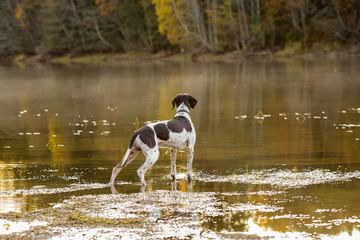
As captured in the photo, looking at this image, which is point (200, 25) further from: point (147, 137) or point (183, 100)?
point (147, 137)

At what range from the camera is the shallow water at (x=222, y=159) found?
8.39 meters

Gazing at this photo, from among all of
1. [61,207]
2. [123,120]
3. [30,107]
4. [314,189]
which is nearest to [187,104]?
[314,189]

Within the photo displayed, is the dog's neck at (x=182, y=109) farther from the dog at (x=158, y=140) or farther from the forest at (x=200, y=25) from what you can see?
the forest at (x=200, y=25)

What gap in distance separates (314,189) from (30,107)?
53.6 ft

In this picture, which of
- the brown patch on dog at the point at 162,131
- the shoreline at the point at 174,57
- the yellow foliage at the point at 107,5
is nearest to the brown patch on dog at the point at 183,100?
the brown patch on dog at the point at 162,131

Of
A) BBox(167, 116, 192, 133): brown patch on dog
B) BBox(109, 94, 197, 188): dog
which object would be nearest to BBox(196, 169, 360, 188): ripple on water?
BBox(109, 94, 197, 188): dog

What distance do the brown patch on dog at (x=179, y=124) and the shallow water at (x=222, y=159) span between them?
74 centimetres

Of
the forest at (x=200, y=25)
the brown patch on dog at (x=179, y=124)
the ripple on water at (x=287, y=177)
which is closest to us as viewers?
the ripple on water at (x=287, y=177)

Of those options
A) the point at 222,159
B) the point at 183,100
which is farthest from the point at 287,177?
the point at 222,159

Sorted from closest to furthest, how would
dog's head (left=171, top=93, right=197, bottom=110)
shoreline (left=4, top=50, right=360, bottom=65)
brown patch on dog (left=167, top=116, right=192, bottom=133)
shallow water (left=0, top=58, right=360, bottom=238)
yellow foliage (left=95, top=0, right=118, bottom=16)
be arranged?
shallow water (left=0, top=58, right=360, bottom=238)
brown patch on dog (left=167, top=116, right=192, bottom=133)
dog's head (left=171, top=93, right=197, bottom=110)
shoreline (left=4, top=50, right=360, bottom=65)
yellow foliage (left=95, top=0, right=118, bottom=16)

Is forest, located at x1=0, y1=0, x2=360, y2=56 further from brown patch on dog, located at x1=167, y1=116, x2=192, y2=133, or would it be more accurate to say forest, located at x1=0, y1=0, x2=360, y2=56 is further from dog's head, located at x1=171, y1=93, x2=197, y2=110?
brown patch on dog, located at x1=167, y1=116, x2=192, y2=133

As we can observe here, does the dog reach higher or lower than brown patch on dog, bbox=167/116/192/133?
lower

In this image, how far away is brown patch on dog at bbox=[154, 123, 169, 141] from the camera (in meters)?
10.2

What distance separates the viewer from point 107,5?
283 feet
